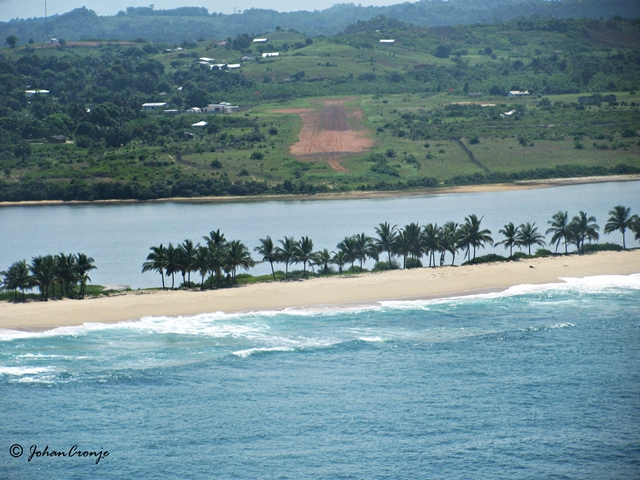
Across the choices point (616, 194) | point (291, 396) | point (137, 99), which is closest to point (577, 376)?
point (291, 396)

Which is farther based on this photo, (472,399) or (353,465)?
(472,399)

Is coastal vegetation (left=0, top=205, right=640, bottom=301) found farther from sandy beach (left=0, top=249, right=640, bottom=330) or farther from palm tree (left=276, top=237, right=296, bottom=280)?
sandy beach (left=0, top=249, right=640, bottom=330)

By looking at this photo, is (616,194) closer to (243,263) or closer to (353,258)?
(353,258)

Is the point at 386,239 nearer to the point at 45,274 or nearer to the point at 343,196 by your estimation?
the point at 45,274

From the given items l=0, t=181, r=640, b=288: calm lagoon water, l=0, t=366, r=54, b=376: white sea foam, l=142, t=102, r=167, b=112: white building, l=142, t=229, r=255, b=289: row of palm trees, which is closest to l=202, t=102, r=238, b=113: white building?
l=142, t=102, r=167, b=112: white building

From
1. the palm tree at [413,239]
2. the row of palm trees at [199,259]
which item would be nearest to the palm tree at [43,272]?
the row of palm trees at [199,259]

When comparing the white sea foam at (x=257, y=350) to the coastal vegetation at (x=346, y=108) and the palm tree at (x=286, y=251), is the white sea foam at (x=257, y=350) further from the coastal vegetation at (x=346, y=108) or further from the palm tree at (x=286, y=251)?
the coastal vegetation at (x=346, y=108)
